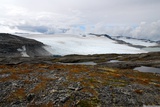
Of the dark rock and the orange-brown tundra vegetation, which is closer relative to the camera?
the orange-brown tundra vegetation

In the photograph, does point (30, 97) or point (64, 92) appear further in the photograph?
point (64, 92)

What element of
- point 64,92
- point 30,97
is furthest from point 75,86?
point 30,97

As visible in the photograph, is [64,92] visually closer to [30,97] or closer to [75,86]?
[75,86]

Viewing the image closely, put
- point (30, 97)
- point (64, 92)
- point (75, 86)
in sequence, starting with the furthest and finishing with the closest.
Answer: point (75, 86) → point (64, 92) → point (30, 97)

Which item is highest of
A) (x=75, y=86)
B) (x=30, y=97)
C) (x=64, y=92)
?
(x=75, y=86)

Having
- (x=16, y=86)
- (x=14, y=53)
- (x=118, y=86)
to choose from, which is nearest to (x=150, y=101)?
(x=118, y=86)

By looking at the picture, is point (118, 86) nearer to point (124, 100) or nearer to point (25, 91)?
point (124, 100)

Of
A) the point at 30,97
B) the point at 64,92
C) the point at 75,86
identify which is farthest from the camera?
the point at 75,86

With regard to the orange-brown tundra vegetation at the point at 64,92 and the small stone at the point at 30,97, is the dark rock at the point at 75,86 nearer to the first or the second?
the orange-brown tundra vegetation at the point at 64,92

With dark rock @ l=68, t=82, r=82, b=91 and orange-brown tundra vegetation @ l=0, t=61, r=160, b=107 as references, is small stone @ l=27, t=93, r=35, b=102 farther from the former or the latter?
dark rock @ l=68, t=82, r=82, b=91

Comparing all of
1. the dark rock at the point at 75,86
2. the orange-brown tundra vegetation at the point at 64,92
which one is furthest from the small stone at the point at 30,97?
the dark rock at the point at 75,86

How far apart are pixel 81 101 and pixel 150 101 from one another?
1007 centimetres

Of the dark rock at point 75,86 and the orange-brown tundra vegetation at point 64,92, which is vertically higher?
the dark rock at point 75,86

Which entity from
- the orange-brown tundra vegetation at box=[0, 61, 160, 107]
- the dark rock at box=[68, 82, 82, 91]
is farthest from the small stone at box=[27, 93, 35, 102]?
the dark rock at box=[68, 82, 82, 91]
